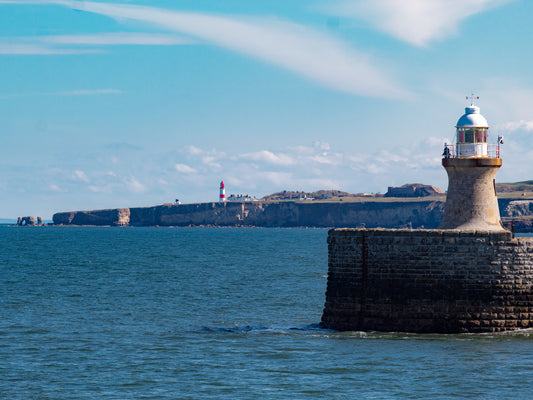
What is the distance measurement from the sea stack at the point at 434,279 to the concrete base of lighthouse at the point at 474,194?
8.13ft

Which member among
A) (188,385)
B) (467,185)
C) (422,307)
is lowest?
(188,385)

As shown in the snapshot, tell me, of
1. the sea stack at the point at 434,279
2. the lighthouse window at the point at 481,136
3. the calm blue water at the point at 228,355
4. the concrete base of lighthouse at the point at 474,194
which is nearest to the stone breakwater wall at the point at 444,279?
the sea stack at the point at 434,279

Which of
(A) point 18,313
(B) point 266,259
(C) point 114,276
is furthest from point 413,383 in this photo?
(B) point 266,259

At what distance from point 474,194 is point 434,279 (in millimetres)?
4525

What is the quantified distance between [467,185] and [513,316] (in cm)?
518

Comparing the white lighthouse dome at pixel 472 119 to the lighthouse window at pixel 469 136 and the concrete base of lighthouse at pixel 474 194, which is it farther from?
the concrete base of lighthouse at pixel 474 194

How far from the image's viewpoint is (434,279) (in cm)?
2392

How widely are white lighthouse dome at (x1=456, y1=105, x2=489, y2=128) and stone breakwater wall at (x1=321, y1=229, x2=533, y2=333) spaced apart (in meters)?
5.27

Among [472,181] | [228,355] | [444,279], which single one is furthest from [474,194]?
[228,355]

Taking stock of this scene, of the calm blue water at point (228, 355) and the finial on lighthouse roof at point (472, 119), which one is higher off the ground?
the finial on lighthouse roof at point (472, 119)

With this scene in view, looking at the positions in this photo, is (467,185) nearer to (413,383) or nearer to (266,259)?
(413,383)

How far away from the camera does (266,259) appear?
245 feet

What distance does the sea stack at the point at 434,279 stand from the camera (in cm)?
2384

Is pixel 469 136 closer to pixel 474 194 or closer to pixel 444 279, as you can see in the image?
pixel 474 194
